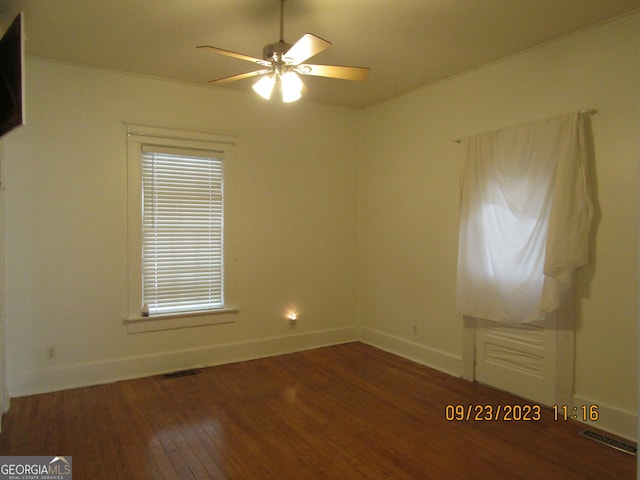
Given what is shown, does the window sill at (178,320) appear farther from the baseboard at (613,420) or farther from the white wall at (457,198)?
the baseboard at (613,420)

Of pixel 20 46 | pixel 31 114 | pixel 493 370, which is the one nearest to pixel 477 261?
pixel 493 370

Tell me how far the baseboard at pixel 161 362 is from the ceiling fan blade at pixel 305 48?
3.23 meters

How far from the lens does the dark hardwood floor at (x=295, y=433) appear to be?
264cm

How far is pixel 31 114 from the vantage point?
12.3 feet

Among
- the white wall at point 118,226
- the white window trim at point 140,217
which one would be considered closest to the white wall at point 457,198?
the white wall at point 118,226

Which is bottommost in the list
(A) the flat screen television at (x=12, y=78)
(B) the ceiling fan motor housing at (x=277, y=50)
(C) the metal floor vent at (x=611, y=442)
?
(C) the metal floor vent at (x=611, y=442)

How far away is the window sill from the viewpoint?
4219 millimetres

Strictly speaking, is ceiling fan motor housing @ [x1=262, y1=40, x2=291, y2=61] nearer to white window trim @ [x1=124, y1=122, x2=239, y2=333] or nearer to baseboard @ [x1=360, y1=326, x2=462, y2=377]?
white window trim @ [x1=124, y1=122, x2=239, y2=333]

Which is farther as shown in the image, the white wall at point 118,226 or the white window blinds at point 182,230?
the white window blinds at point 182,230

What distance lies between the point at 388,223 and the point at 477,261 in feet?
4.71

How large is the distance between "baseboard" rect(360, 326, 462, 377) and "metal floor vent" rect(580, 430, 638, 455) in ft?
4.27

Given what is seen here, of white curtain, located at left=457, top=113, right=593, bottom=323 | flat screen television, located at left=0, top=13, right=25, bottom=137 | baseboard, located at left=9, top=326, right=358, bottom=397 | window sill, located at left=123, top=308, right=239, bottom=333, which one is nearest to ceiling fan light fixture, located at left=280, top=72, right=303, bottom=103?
flat screen television, located at left=0, top=13, right=25, bottom=137

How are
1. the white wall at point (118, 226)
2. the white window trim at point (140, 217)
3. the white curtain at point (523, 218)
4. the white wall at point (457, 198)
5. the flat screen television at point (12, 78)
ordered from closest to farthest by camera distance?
the flat screen television at point (12, 78)
the white wall at point (457, 198)
the white curtain at point (523, 218)
the white wall at point (118, 226)
the white window trim at point (140, 217)

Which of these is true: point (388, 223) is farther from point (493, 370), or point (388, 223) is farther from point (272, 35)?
point (272, 35)
